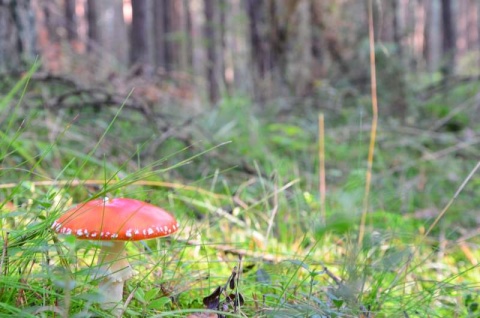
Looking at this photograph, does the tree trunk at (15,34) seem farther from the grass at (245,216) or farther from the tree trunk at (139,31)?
the tree trunk at (139,31)

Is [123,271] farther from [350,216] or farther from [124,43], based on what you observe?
[124,43]

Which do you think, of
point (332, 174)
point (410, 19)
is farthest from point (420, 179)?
point (410, 19)

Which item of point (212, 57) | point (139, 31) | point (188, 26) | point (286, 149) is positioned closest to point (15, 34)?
point (286, 149)

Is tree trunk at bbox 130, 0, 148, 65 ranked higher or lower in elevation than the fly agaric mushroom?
higher

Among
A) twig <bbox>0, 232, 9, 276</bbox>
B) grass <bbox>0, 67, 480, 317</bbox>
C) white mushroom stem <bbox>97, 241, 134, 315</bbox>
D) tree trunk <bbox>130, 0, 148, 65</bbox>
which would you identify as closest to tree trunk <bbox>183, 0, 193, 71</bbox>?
tree trunk <bbox>130, 0, 148, 65</bbox>

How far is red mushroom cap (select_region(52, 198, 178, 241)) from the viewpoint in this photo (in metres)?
1.17

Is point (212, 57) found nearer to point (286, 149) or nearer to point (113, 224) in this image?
point (286, 149)

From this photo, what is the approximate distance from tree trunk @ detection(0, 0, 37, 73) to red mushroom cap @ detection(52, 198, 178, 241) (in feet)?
8.63

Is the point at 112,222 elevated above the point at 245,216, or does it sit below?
above

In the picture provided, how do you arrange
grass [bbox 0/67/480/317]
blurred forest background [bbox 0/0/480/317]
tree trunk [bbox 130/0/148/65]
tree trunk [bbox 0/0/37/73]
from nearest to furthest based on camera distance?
1. grass [bbox 0/67/480/317]
2. blurred forest background [bbox 0/0/480/317]
3. tree trunk [bbox 0/0/37/73]
4. tree trunk [bbox 130/0/148/65]

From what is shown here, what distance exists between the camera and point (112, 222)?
119cm

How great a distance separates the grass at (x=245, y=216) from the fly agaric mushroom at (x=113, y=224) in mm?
39

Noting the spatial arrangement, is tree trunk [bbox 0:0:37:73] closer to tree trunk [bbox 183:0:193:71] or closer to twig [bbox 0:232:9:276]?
twig [bbox 0:232:9:276]

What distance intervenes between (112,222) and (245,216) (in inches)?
52.4
